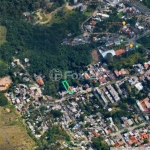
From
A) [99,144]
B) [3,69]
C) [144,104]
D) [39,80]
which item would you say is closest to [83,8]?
[39,80]

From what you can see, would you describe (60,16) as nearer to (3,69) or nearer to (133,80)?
(3,69)

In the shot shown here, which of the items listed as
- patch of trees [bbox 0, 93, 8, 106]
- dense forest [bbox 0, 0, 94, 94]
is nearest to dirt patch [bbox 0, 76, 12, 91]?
patch of trees [bbox 0, 93, 8, 106]

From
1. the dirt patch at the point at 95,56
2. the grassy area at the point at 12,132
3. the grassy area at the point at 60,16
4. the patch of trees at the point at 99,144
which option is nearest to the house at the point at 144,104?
the patch of trees at the point at 99,144

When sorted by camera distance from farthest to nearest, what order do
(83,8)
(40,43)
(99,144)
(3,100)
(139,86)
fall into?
(83,8), (40,43), (139,86), (3,100), (99,144)

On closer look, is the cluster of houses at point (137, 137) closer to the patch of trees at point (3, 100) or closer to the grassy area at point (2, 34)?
the patch of trees at point (3, 100)

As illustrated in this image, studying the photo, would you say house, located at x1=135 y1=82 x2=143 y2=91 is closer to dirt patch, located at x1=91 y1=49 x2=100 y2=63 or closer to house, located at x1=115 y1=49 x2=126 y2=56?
house, located at x1=115 y1=49 x2=126 y2=56

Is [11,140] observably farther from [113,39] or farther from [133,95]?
[113,39]
